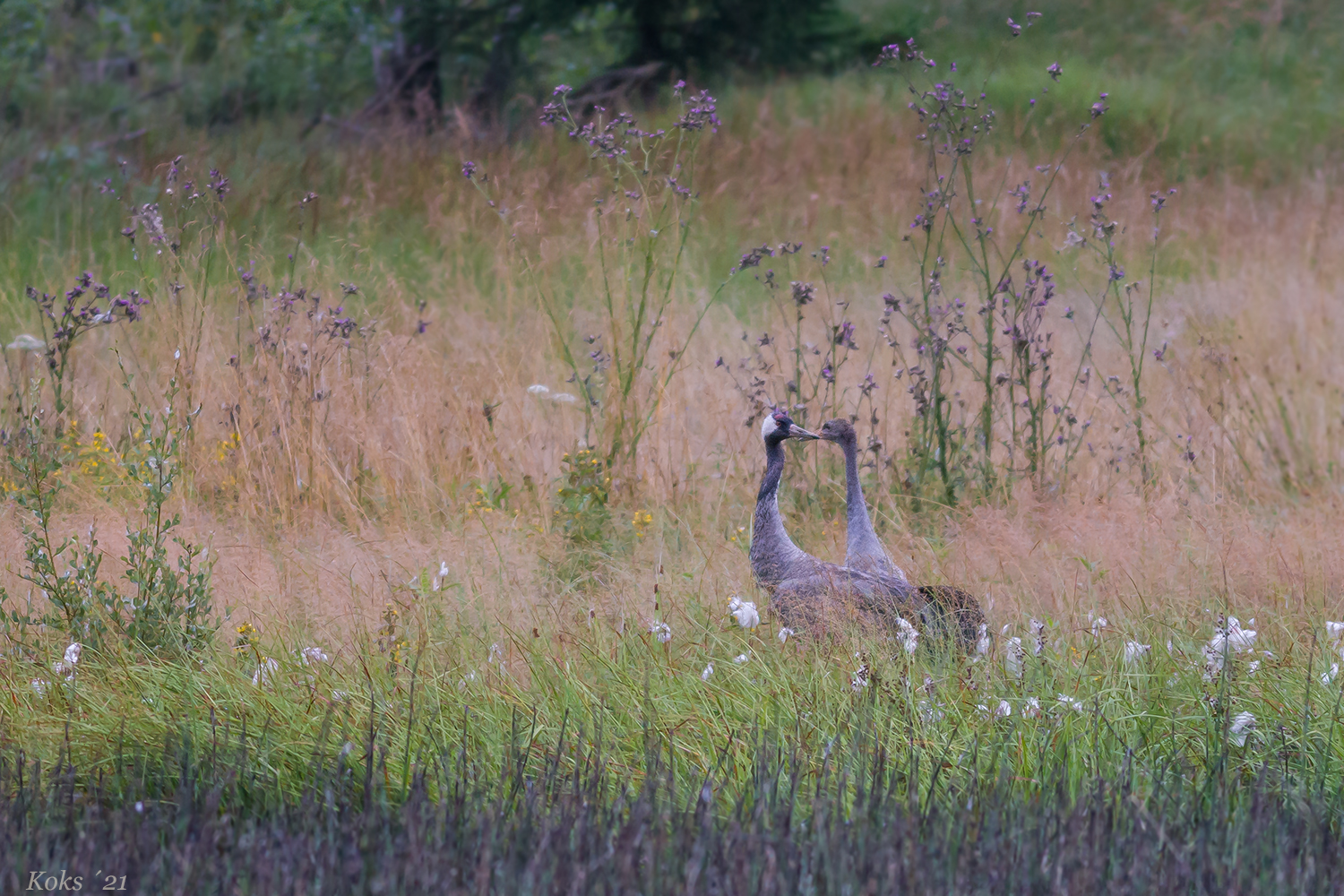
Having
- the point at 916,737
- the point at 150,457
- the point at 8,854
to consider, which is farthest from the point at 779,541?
the point at 8,854

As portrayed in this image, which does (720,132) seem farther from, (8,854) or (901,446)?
(8,854)

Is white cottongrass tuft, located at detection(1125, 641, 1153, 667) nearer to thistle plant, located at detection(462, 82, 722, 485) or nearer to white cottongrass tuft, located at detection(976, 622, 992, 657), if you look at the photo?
white cottongrass tuft, located at detection(976, 622, 992, 657)

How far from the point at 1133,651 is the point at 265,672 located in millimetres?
2310

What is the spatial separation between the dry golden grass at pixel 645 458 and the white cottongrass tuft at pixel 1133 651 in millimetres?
382

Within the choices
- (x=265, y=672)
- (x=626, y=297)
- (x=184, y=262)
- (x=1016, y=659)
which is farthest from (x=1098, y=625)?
(x=184, y=262)

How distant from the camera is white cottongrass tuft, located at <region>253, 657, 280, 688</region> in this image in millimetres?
3440

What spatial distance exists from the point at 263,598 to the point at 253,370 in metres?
1.86

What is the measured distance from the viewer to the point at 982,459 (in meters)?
5.78

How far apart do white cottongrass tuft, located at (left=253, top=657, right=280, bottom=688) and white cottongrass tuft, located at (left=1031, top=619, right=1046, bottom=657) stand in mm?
2017

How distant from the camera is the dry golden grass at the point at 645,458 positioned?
432 centimetres

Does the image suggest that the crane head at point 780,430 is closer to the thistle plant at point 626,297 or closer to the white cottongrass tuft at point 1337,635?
the thistle plant at point 626,297

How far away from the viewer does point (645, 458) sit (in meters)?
5.73
